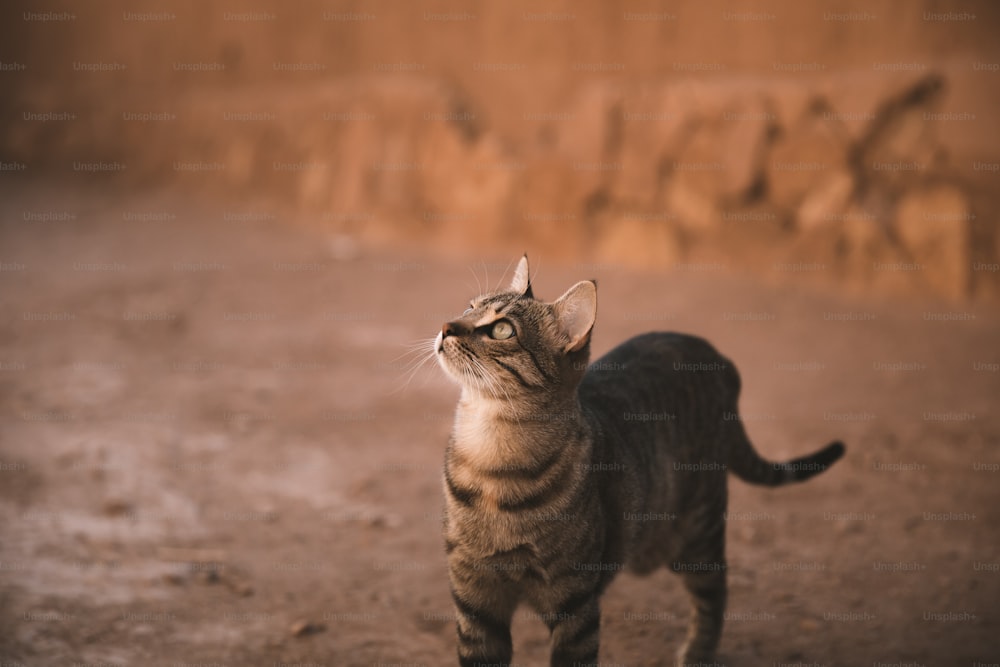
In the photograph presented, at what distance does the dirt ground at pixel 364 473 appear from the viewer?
152 inches

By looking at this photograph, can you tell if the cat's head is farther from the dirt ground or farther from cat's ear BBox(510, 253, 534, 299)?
the dirt ground

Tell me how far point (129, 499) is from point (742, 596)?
11.1ft

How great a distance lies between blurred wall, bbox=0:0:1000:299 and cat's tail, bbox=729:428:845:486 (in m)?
6.07

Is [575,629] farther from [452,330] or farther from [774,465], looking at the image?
[774,465]

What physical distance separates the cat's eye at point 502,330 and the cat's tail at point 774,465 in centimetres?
128

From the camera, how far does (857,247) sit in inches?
370

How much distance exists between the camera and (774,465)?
3.79 metres

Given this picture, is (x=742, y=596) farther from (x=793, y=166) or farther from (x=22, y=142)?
(x=22, y=142)

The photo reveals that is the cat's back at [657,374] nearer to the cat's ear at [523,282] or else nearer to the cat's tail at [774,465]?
the cat's tail at [774,465]

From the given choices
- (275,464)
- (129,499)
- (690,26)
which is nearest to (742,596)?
(275,464)

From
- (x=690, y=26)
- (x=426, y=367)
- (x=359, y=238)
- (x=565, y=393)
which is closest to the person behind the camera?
(x=565, y=393)

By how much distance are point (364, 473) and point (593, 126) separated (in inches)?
258

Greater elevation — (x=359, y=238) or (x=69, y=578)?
(x=359, y=238)

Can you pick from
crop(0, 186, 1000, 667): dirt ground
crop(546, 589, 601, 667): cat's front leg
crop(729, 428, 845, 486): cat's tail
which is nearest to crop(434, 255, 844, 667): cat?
crop(546, 589, 601, 667): cat's front leg
